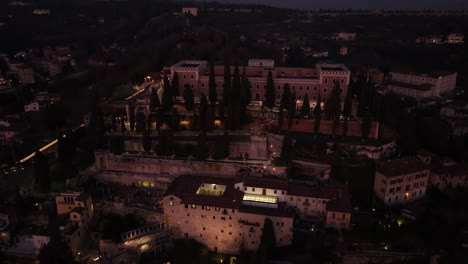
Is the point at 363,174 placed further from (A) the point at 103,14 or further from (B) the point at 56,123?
(A) the point at 103,14

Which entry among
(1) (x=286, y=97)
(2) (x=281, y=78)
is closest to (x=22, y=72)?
(2) (x=281, y=78)

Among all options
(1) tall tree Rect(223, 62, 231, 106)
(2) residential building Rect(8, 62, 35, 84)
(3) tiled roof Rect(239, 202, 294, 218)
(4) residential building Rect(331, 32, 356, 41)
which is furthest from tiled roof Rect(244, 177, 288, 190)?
(4) residential building Rect(331, 32, 356, 41)

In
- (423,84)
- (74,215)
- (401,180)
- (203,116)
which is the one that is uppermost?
(423,84)

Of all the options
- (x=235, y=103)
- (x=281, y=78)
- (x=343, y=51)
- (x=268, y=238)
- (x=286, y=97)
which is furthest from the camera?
(x=343, y=51)

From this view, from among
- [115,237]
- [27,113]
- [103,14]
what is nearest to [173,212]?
[115,237]

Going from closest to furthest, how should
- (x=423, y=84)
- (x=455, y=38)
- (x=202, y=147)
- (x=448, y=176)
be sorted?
(x=448, y=176) < (x=202, y=147) < (x=423, y=84) < (x=455, y=38)

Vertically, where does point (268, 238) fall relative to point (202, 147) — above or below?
below

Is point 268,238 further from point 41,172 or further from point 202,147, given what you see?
point 41,172
